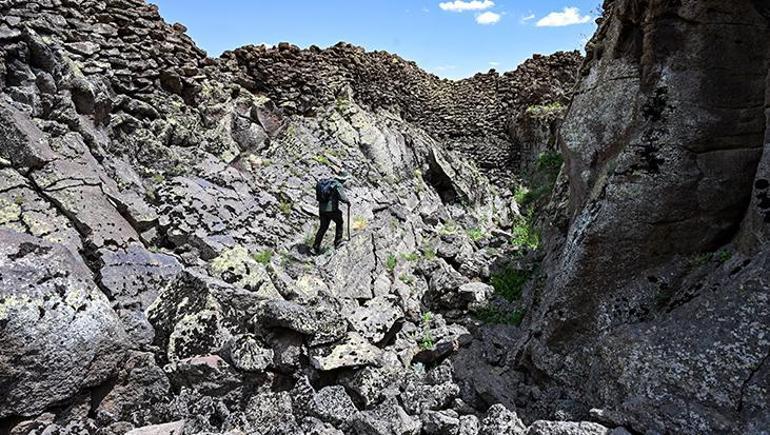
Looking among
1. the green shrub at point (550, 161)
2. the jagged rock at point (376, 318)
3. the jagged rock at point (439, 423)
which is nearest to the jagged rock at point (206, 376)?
the jagged rock at point (376, 318)

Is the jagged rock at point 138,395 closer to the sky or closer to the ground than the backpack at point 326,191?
closer to the ground

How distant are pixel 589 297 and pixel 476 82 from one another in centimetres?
1354

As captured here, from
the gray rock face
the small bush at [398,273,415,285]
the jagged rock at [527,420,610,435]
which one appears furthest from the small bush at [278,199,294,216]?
the jagged rock at [527,420,610,435]

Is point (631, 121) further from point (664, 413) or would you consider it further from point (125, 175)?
point (125, 175)

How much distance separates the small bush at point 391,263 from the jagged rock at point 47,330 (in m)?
4.88

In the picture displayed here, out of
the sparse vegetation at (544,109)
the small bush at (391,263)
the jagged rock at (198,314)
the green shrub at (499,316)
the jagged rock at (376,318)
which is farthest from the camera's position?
the sparse vegetation at (544,109)

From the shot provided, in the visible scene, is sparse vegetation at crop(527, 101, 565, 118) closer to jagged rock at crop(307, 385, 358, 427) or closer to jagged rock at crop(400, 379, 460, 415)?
jagged rock at crop(400, 379, 460, 415)

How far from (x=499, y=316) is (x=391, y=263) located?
2.53 m

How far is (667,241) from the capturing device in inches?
213

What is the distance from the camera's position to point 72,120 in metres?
8.13

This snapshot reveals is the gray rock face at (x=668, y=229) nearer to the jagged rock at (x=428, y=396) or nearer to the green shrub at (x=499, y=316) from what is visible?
the jagged rock at (x=428, y=396)

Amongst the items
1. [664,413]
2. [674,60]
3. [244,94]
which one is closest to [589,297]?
[664,413]

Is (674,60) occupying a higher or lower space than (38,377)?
higher

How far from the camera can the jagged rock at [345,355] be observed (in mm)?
5866
